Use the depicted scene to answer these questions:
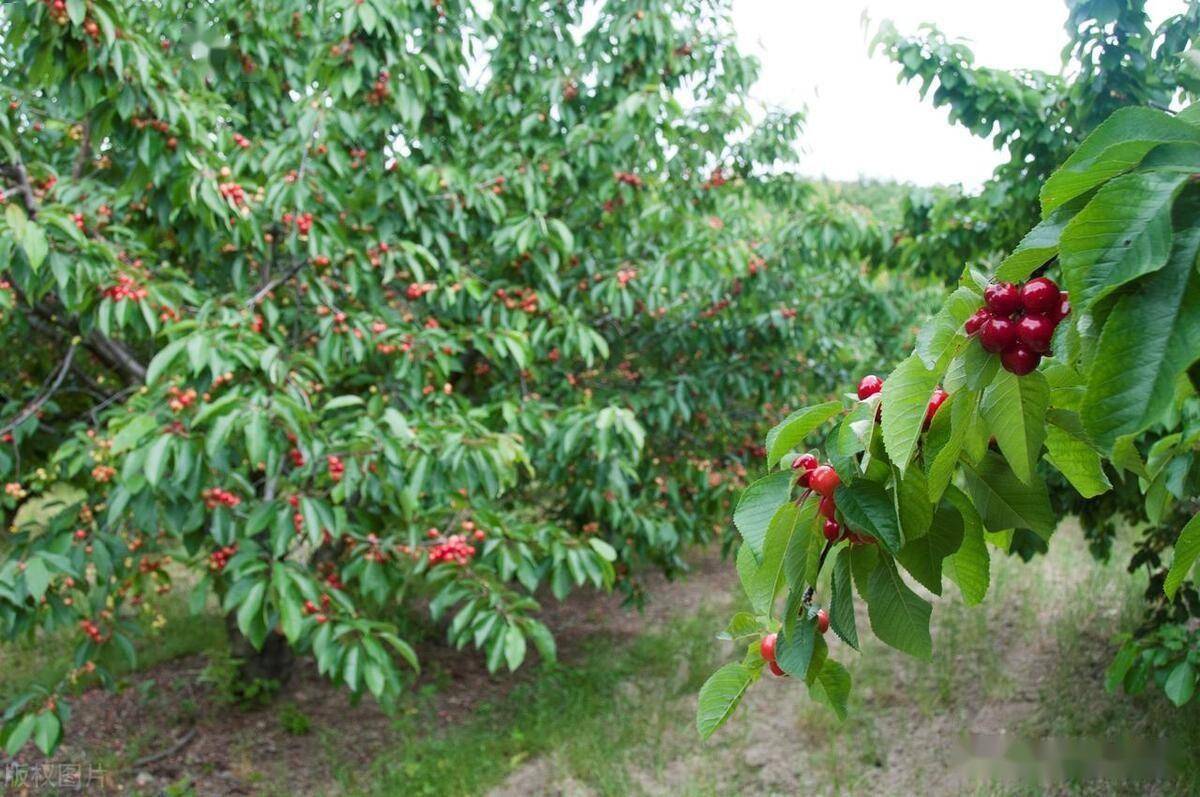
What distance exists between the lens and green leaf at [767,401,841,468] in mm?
798

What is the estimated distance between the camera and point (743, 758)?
4.07 metres

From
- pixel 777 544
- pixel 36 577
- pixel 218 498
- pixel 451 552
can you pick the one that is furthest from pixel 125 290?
pixel 777 544

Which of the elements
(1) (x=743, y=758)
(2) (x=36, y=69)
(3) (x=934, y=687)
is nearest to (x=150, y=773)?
(1) (x=743, y=758)

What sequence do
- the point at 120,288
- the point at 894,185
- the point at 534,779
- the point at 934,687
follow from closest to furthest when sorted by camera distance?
the point at 120,288 < the point at 534,779 < the point at 934,687 < the point at 894,185

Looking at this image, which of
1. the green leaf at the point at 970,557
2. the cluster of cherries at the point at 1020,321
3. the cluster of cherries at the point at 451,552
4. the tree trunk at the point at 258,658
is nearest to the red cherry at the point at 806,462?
the green leaf at the point at 970,557

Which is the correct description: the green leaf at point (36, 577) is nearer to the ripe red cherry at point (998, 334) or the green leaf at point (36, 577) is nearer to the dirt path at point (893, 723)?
the dirt path at point (893, 723)

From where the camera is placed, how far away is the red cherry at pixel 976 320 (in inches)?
26.3

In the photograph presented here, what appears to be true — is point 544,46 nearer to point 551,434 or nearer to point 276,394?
point 551,434

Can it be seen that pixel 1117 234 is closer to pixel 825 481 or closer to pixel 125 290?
pixel 825 481

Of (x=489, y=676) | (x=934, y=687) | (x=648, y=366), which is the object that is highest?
(x=648, y=366)

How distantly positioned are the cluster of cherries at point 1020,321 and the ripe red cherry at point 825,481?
0.60ft

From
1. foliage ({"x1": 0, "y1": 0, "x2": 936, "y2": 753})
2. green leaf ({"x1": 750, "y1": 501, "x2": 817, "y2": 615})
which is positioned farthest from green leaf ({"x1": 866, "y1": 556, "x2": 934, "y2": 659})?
foliage ({"x1": 0, "y1": 0, "x2": 936, "y2": 753})

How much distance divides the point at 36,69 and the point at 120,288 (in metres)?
0.70

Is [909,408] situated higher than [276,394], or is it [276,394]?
[909,408]
